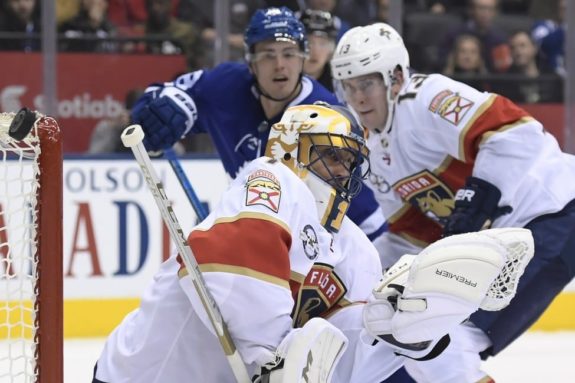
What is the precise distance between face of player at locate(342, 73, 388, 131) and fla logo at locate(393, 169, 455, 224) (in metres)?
0.18

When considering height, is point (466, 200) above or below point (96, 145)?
above

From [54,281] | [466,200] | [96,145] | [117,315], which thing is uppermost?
[54,281]

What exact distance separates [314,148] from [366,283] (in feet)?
1.08

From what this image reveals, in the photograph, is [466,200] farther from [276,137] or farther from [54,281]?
[54,281]

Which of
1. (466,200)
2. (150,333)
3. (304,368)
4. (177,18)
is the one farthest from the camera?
(177,18)

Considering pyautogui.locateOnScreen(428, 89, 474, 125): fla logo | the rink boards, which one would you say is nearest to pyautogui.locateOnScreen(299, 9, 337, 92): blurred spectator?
the rink boards

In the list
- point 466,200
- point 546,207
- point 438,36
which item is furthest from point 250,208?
point 438,36

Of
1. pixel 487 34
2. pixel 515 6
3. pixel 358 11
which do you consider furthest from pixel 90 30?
pixel 515 6

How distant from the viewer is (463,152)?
10.9ft

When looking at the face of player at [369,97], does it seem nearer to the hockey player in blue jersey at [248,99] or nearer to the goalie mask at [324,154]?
the hockey player in blue jersey at [248,99]

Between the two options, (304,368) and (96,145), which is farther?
(96,145)

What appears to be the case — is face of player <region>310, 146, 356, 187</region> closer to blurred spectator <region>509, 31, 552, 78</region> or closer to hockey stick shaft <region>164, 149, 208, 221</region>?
hockey stick shaft <region>164, 149, 208, 221</region>

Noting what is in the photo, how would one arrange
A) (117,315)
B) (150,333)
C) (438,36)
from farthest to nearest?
(438,36)
(117,315)
(150,333)

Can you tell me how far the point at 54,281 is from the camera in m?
2.18
